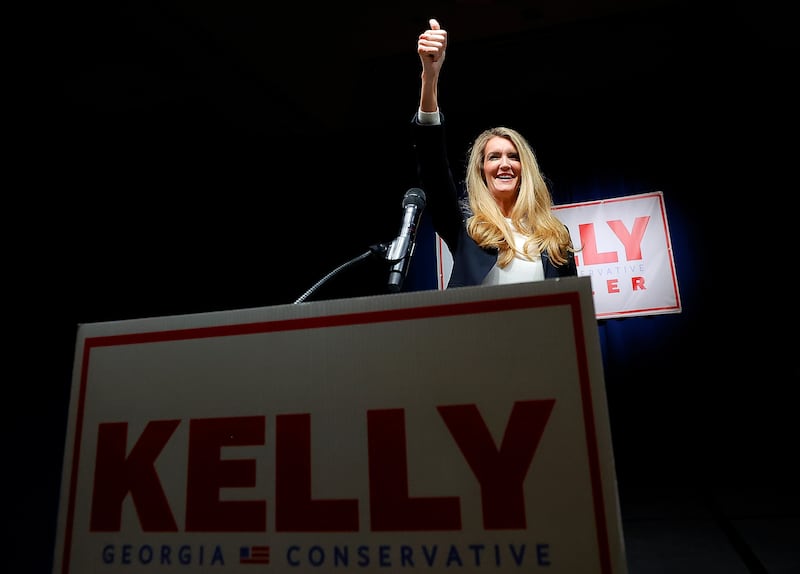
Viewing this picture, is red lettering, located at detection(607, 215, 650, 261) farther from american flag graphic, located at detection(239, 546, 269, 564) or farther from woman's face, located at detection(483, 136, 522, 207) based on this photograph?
american flag graphic, located at detection(239, 546, 269, 564)

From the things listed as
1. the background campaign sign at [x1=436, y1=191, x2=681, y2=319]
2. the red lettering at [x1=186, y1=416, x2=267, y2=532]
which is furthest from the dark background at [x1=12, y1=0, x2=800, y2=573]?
the red lettering at [x1=186, y1=416, x2=267, y2=532]

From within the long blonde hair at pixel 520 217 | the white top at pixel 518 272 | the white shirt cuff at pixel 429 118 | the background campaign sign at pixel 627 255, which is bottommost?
the white top at pixel 518 272

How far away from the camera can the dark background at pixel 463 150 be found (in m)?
2.92

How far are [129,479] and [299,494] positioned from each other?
0.55 ft

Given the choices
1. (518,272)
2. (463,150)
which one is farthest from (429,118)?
Result: (463,150)

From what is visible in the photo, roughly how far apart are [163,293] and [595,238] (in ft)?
9.22

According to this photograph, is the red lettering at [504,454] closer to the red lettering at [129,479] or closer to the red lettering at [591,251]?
the red lettering at [129,479]

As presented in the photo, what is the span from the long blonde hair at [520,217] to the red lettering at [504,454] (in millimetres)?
554

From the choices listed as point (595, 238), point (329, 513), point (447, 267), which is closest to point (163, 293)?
point (447, 267)

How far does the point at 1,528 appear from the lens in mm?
1271

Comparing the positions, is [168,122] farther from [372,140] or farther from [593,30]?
[593,30]

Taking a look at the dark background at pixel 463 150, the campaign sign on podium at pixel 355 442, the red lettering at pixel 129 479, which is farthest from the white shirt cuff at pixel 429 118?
the dark background at pixel 463 150

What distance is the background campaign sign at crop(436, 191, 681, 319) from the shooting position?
3.27 metres

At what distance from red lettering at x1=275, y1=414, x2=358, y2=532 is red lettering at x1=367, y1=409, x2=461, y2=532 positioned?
2cm
